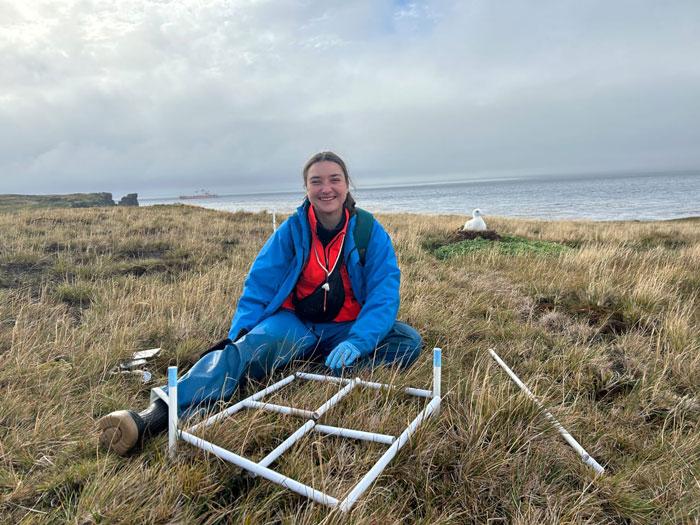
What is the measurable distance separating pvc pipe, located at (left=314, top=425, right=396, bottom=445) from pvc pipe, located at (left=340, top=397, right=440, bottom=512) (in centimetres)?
6

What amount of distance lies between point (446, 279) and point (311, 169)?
3571 millimetres

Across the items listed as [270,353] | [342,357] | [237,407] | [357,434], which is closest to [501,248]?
[342,357]

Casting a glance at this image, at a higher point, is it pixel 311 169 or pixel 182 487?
pixel 311 169

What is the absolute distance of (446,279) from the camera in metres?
6.21

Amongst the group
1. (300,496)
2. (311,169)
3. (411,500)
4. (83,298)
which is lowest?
(411,500)

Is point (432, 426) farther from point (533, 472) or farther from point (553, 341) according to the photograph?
point (553, 341)

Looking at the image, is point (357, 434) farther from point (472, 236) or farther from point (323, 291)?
point (472, 236)

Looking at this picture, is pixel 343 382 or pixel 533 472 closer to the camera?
pixel 533 472

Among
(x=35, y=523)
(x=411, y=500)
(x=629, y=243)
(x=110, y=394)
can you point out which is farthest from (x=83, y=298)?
(x=629, y=243)

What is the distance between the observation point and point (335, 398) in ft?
7.86

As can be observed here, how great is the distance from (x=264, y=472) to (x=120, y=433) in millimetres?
849

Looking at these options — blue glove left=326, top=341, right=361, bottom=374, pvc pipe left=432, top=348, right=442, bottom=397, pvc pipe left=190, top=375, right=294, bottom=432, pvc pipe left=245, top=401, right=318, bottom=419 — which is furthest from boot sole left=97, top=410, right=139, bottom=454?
pvc pipe left=432, top=348, right=442, bottom=397

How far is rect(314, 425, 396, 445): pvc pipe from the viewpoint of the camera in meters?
2.04

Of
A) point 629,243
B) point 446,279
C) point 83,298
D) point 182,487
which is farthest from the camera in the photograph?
point 629,243
